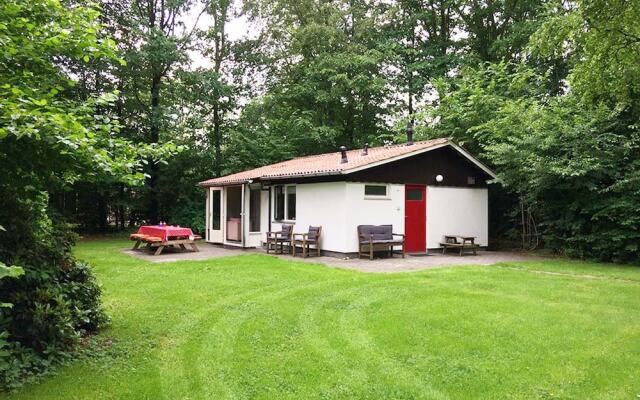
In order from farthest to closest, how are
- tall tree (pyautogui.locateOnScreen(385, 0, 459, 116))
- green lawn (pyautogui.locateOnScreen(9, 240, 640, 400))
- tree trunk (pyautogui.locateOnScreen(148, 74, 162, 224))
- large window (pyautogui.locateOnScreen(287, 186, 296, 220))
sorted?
1. tall tree (pyautogui.locateOnScreen(385, 0, 459, 116))
2. tree trunk (pyautogui.locateOnScreen(148, 74, 162, 224))
3. large window (pyautogui.locateOnScreen(287, 186, 296, 220))
4. green lawn (pyautogui.locateOnScreen(9, 240, 640, 400))

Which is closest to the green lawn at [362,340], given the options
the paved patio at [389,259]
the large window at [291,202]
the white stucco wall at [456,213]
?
the paved patio at [389,259]

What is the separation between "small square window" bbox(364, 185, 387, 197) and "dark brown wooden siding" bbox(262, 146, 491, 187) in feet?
0.61

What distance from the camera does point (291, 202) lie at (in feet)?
49.7

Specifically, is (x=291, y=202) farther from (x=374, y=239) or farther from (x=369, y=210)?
(x=374, y=239)

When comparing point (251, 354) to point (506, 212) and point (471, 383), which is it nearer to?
point (471, 383)

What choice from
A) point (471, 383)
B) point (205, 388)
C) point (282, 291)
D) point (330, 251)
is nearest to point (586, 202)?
point (330, 251)

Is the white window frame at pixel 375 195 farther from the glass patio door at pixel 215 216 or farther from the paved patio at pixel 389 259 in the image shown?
the glass patio door at pixel 215 216

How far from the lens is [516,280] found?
366 inches

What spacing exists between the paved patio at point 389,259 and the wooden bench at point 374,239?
40 cm

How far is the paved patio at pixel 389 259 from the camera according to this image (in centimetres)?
1124

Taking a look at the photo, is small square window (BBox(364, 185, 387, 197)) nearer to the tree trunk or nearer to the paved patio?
the paved patio

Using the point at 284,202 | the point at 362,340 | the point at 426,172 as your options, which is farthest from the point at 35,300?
the point at 426,172

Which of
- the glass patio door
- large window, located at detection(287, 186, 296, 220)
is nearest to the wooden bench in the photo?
large window, located at detection(287, 186, 296, 220)

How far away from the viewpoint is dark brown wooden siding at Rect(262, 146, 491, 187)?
43.8ft
